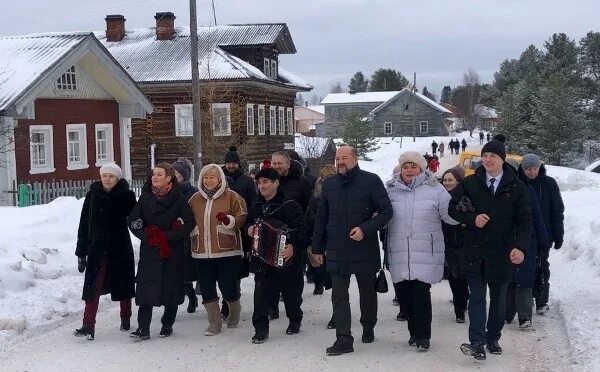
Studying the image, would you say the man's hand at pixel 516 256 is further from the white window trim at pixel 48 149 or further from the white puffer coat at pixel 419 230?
the white window trim at pixel 48 149

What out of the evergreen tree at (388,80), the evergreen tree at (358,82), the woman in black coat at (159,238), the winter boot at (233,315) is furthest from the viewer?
the evergreen tree at (358,82)

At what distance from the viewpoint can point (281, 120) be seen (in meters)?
40.4

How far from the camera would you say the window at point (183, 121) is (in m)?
35.1

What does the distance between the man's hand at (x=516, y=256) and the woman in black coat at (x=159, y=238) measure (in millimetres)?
3062

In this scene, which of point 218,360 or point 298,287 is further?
point 298,287

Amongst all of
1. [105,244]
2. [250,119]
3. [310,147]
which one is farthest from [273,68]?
[105,244]

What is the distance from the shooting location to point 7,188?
21.7 meters

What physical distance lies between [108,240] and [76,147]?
18926 millimetres

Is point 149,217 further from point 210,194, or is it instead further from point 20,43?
point 20,43

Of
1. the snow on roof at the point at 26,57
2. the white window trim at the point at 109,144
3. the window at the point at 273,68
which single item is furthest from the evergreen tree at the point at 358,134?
the snow on roof at the point at 26,57

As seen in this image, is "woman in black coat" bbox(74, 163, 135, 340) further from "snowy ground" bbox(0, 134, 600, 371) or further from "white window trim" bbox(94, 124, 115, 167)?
"white window trim" bbox(94, 124, 115, 167)

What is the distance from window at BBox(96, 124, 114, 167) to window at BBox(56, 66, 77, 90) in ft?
7.01

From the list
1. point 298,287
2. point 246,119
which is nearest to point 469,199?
point 298,287

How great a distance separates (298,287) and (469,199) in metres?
2.15
